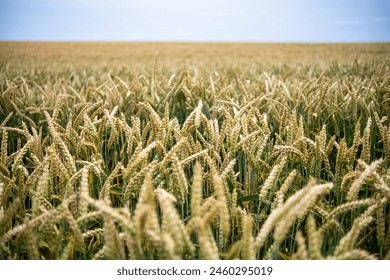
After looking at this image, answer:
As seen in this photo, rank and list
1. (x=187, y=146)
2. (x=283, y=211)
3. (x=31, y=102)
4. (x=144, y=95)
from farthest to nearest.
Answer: (x=31, y=102), (x=144, y=95), (x=187, y=146), (x=283, y=211)

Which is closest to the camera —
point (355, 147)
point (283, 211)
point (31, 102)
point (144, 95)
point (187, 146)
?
point (283, 211)

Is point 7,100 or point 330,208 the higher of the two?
point 7,100

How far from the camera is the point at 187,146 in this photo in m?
1.16

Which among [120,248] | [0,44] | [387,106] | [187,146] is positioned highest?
[0,44]

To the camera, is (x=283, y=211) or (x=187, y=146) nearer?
(x=283, y=211)

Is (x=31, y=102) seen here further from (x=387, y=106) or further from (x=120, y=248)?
(x=387, y=106)
